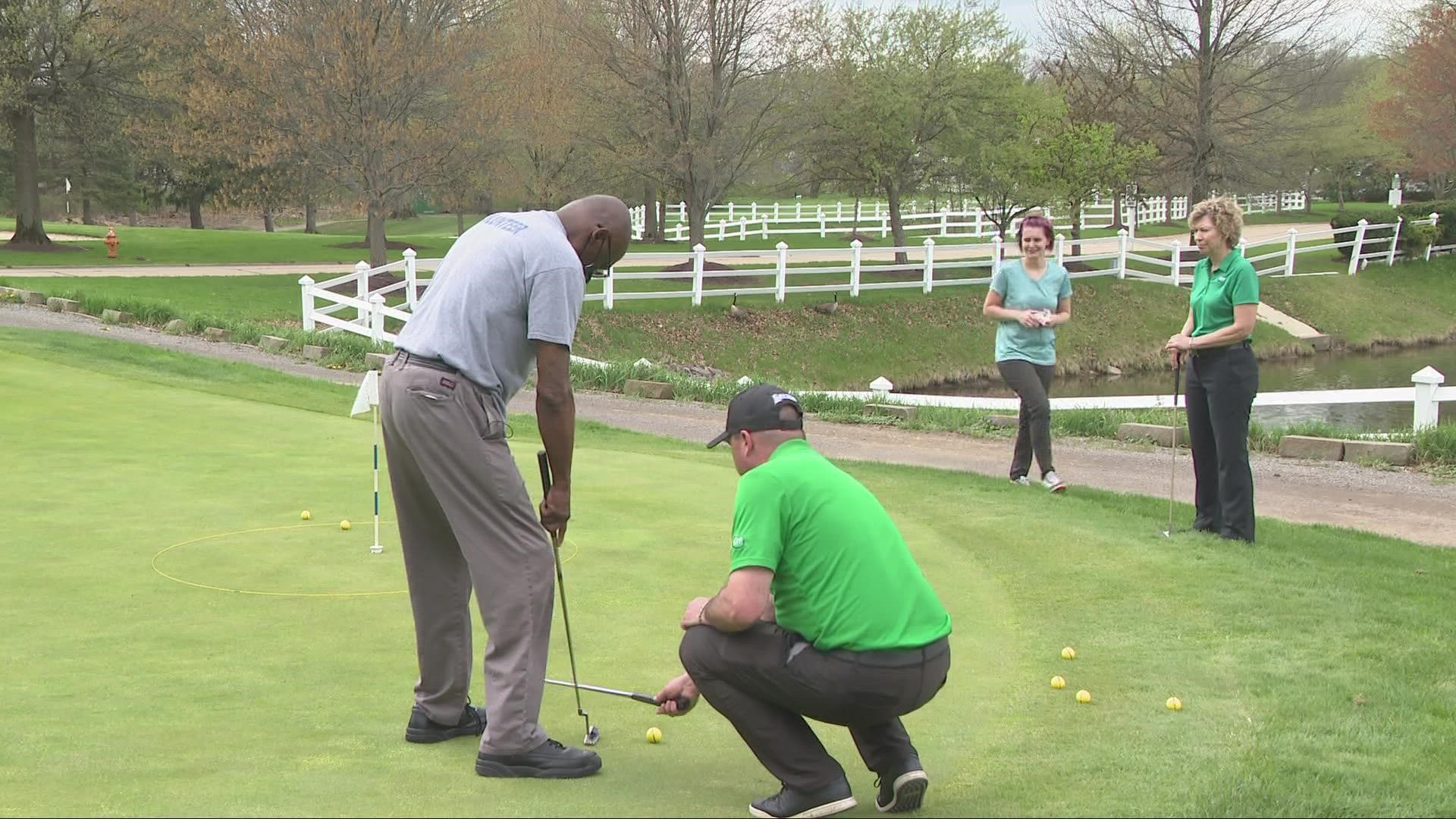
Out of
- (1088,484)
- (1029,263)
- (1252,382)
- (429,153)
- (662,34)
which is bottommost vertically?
(1088,484)

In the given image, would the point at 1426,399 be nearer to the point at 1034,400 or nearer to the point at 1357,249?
the point at 1034,400

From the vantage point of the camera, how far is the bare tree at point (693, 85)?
1319 inches

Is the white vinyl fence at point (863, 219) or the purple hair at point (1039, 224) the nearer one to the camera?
the purple hair at point (1039, 224)

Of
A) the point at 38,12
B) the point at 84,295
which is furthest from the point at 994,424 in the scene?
the point at 38,12

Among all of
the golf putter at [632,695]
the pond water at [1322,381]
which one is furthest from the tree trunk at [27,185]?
the golf putter at [632,695]

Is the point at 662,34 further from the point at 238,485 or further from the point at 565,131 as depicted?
the point at 238,485

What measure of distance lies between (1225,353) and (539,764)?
5493 mm

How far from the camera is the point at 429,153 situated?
31.6 m

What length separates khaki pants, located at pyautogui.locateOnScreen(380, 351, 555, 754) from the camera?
4.37m

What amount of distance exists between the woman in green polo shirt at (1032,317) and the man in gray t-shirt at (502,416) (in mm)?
5999

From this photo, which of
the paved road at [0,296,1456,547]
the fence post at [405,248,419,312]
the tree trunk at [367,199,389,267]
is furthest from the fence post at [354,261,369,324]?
the tree trunk at [367,199,389,267]

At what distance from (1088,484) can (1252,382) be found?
325 centimetres

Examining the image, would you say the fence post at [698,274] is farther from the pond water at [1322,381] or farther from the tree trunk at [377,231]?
the tree trunk at [377,231]

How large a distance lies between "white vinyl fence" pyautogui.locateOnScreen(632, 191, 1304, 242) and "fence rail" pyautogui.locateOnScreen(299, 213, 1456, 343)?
481cm
